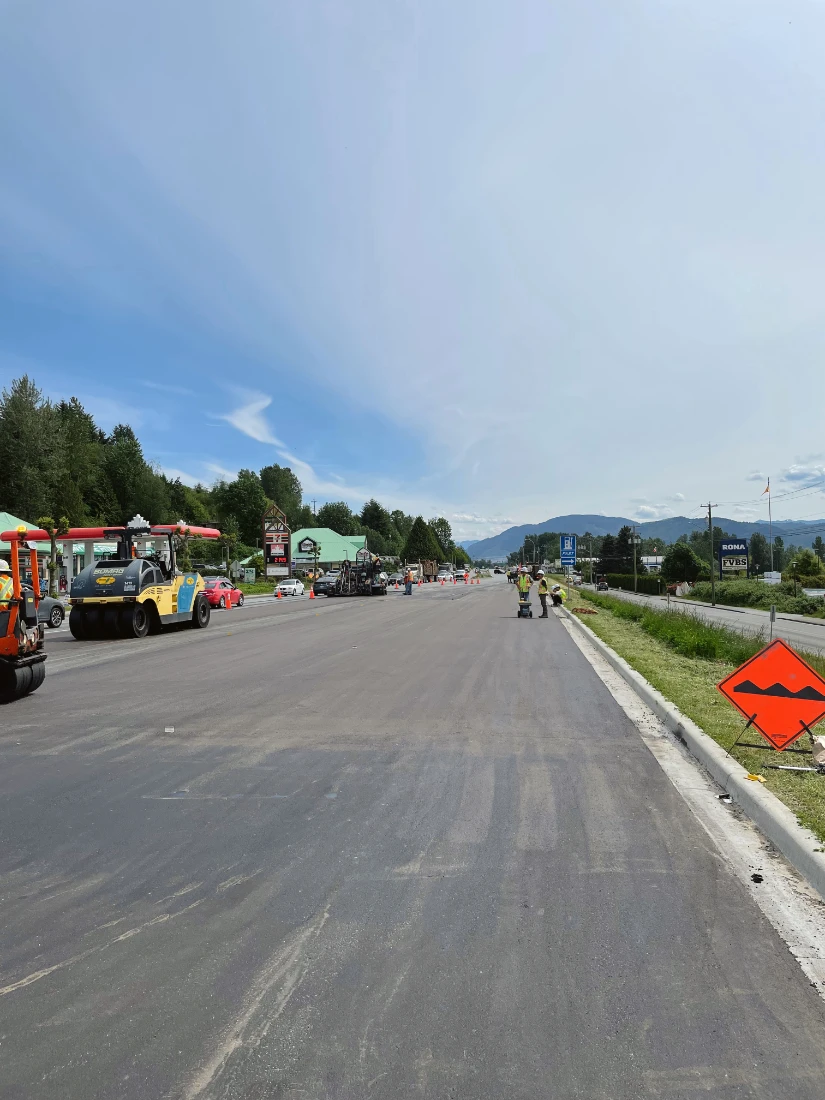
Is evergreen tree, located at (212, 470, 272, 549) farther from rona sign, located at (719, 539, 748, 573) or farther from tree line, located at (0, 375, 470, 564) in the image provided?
rona sign, located at (719, 539, 748, 573)

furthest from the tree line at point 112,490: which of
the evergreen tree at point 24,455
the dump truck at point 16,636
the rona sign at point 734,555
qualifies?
the rona sign at point 734,555

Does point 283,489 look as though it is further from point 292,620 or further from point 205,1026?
point 205,1026

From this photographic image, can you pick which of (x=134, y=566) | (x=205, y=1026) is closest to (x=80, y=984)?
(x=205, y=1026)

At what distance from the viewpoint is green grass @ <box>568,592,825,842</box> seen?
5.60 meters

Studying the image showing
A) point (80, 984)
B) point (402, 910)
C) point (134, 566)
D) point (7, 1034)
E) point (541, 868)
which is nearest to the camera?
point (7, 1034)

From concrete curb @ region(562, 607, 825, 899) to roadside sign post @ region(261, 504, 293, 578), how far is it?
218 ft

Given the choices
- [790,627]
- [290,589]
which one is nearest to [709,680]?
[790,627]

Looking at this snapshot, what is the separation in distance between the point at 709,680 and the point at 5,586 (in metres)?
9.90

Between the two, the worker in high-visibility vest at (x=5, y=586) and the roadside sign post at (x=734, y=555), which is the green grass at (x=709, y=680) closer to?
the worker in high-visibility vest at (x=5, y=586)

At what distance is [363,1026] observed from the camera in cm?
296

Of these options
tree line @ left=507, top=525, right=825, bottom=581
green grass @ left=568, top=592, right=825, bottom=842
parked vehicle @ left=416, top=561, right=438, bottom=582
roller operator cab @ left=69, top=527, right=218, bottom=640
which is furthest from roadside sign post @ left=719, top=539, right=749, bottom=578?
roller operator cab @ left=69, top=527, right=218, bottom=640

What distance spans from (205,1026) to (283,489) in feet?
468

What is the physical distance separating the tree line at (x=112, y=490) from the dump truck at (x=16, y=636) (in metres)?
12.7

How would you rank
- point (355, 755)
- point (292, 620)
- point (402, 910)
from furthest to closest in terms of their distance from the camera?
point (292, 620) → point (355, 755) → point (402, 910)
